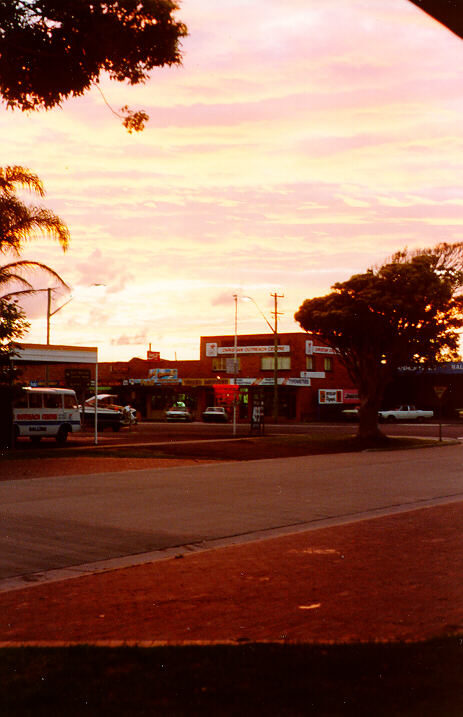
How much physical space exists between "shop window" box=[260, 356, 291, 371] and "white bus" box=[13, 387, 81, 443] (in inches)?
1644

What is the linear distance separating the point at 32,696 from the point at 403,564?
5493 millimetres

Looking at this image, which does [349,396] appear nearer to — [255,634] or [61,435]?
[61,435]

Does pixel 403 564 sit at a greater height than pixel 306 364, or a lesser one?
lesser

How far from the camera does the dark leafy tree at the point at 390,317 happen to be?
3438cm

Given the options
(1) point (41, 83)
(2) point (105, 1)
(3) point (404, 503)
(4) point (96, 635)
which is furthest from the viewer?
(3) point (404, 503)

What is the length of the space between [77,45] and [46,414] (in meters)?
25.7

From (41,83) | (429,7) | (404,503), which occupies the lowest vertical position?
(404,503)

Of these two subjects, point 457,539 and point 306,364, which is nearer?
point 457,539

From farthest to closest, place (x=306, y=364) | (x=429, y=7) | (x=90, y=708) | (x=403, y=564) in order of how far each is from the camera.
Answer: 1. (x=306, y=364)
2. (x=403, y=564)
3. (x=90, y=708)
4. (x=429, y=7)

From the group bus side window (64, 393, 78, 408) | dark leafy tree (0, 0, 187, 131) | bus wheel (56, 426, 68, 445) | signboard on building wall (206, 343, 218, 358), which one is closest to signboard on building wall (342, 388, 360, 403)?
signboard on building wall (206, 343, 218, 358)

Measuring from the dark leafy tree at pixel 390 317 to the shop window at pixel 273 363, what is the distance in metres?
36.3

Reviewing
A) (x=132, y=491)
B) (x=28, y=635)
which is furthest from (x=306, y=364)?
(x=28, y=635)

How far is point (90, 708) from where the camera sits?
13.1 feet

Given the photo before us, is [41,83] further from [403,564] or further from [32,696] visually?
[403,564]
